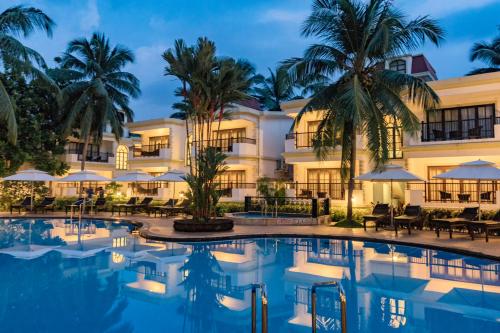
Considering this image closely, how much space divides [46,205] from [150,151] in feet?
36.1

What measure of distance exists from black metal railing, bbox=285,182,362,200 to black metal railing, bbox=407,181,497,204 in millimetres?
3511

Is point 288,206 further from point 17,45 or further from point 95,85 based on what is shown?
point 95,85

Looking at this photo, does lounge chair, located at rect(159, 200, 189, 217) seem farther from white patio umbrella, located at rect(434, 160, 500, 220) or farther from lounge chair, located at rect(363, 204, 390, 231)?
white patio umbrella, located at rect(434, 160, 500, 220)

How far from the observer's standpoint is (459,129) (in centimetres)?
2027

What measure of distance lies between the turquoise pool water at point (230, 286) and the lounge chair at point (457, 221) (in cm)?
211

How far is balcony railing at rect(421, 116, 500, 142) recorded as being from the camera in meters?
19.5

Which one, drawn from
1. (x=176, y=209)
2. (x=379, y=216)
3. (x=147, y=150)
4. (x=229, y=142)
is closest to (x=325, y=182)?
(x=379, y=216)

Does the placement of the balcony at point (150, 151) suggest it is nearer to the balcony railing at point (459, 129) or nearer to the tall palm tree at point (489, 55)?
the balcony railing at point (459, 129)

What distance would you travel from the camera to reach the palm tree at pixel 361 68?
16016 mm

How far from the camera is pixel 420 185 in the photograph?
67.3 ft

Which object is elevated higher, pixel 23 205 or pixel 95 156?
pixel 95 156

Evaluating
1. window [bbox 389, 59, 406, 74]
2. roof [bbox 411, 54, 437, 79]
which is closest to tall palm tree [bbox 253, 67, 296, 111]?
roof [bbox 411, 54, 437, 79]

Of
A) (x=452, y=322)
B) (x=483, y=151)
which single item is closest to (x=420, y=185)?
(x=483, y=151)

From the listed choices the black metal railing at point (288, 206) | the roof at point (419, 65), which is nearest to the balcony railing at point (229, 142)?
the black metal railing at point (288, 206)
